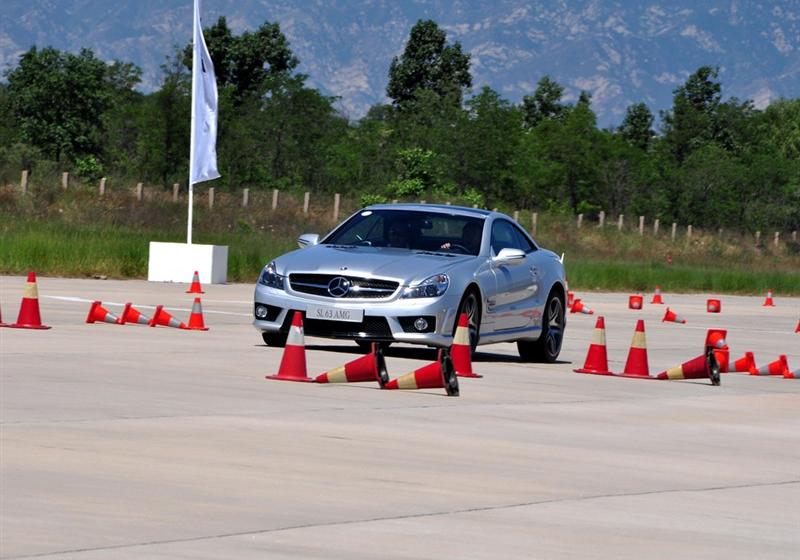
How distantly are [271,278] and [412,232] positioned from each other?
174 centimetres

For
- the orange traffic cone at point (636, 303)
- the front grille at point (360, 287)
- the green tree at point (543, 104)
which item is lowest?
the orange traffic cone at point (636, 303)

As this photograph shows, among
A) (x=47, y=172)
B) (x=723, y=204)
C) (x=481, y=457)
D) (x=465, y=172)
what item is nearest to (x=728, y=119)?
(x=723, y=204)

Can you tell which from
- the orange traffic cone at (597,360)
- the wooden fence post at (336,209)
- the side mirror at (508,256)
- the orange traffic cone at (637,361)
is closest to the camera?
the orange traffic cone at (637,361)

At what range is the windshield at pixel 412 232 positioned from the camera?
1927 centimetres

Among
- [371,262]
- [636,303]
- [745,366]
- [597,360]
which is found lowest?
[636,303]

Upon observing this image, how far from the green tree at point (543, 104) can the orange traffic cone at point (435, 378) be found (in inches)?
5150

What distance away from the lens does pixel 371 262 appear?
18094mm

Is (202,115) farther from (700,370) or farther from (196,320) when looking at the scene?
(700,370)

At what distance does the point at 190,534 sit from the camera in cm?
771

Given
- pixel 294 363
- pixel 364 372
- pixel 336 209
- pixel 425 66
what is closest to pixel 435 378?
pixel 364 372

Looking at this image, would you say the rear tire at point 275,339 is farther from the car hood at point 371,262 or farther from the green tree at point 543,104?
the green tree at point 543,104

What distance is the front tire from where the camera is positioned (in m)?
20.0

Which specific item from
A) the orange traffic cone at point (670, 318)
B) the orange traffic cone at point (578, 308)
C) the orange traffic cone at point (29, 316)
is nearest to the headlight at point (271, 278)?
the orange traffic cone at point (29, 316)

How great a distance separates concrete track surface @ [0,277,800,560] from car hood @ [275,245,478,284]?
83 cm
